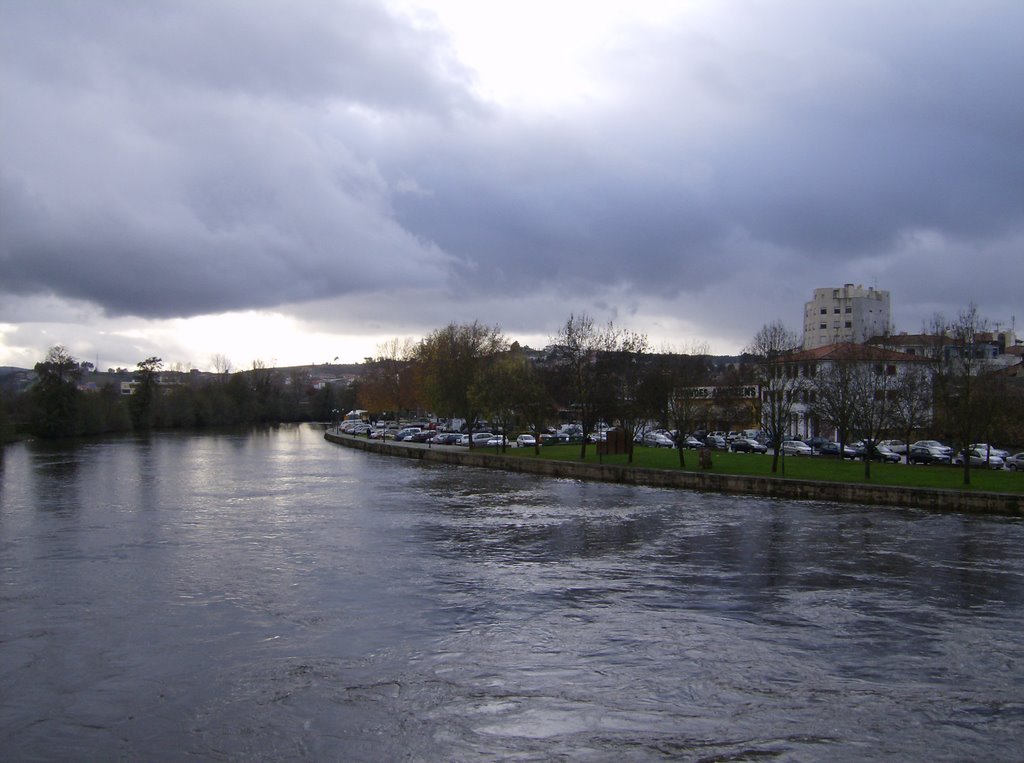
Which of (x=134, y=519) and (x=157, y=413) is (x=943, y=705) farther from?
(x=157, y=413)

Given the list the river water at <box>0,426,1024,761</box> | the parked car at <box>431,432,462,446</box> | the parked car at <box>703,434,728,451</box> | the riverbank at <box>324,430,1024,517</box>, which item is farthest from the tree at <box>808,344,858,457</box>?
the parked car at <box>431,432,462,446</box>

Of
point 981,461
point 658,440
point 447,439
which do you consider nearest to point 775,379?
point 981,461

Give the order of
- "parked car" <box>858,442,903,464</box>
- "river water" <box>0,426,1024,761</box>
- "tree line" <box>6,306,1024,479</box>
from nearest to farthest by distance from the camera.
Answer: "river water" <box>0,426,1024,761</box>
"tree line" <box>6,306,1024,479</box>
"parked car" <box>858,442,903,464</box>

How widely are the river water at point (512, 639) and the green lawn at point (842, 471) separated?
6.20 meters

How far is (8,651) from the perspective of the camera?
45.7ft

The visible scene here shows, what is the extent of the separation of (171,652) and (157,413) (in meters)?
110

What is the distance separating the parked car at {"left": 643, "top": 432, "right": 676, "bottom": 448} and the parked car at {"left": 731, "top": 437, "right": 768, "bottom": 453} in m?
6.98

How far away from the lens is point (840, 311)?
401 ft

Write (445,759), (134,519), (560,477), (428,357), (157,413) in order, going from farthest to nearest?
(157,413), (428,357), (560,477), (134,519), (445,759)

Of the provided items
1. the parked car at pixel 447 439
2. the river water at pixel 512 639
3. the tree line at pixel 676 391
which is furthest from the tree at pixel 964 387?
the parked car at pixel 447 439

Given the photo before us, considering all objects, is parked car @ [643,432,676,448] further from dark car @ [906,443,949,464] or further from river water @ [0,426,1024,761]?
river water @ [0,426,1024,761]

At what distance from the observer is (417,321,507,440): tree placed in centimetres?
7238

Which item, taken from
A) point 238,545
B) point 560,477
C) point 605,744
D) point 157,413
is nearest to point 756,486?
point 560,477

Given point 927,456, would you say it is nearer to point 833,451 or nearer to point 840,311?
point 833,451
